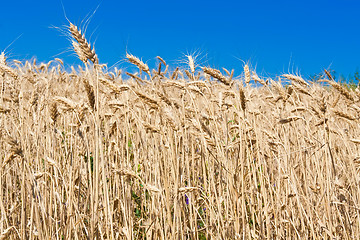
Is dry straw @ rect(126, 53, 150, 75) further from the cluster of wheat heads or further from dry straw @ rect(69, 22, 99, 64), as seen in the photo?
dry straw @ rect(69, 22, 99, 64)

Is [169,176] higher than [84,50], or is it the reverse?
[84,50]

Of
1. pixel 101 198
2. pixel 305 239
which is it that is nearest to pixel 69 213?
pixel 101 198

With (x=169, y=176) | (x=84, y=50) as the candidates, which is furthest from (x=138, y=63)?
(x=169, y=176)

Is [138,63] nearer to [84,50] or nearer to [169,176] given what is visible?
[84,50]

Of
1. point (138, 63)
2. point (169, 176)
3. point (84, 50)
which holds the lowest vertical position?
point (169, 176)

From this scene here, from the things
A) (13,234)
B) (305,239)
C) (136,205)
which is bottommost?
(305,239)

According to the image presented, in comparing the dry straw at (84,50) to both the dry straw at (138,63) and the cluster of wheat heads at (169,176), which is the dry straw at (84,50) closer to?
the cluster of wheat heads at (169,176)

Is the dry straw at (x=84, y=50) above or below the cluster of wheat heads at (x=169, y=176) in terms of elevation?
above

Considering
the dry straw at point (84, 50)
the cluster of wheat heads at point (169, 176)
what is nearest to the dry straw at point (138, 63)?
the cluster of wheat heads at point (169, 176)

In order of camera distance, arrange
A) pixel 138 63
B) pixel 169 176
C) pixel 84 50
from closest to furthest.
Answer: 1. pixel 84 50
2. pixel 138 63
3. pixel 169 176

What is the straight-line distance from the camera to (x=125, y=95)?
2.38 metres

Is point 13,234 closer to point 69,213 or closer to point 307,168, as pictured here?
point 69,213

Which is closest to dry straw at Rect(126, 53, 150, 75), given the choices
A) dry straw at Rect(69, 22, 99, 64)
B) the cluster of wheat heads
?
the cluster of wheat heads

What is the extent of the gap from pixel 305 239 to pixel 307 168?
2.46 ft
